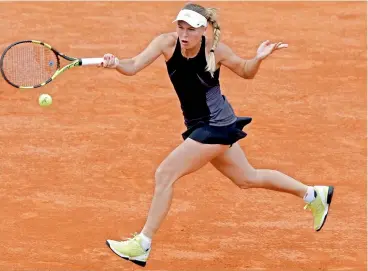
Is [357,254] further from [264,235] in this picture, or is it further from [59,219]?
[59,219]

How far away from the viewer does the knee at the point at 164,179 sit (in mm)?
7633

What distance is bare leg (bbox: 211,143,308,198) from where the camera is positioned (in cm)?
803

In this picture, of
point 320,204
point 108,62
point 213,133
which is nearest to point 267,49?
point 213,133

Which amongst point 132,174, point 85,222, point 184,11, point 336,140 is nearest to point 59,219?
point 85,222

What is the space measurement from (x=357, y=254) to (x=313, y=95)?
4103mm

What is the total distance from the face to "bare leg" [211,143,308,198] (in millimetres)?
1028

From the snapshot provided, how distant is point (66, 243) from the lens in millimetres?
8859

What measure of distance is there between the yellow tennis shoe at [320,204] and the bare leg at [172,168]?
1246mm

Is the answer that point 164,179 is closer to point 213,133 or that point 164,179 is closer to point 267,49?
point 213,133

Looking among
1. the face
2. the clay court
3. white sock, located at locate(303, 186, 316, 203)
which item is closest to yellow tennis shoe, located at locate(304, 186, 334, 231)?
white sock, located at locate(303, 186, 316, 203)

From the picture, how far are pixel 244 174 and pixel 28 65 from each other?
2.03 meters

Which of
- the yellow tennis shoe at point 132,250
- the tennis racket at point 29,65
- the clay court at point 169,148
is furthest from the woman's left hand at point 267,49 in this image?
the clay court at point 169,148

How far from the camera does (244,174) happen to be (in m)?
8.11

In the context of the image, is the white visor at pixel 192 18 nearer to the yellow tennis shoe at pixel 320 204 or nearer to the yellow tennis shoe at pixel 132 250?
the yellow tennis shoe at pixel 132 250
